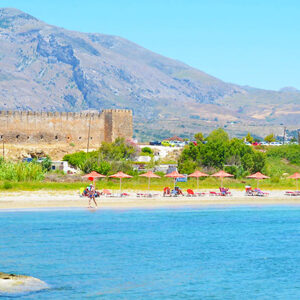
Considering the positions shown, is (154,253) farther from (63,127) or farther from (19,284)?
(63,127)

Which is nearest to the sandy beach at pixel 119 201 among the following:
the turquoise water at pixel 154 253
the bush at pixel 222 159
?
the turquoise water at pixel 154 253

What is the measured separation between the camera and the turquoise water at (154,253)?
53.8 feet

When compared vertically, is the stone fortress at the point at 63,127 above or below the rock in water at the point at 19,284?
above

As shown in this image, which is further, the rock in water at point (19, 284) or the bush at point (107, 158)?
the bush at point (107, 158)

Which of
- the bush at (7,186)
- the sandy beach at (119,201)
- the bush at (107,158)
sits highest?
the bush at (107,158)

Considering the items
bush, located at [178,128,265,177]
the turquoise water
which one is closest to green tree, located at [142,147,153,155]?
bush, located at [178,128,265,177]

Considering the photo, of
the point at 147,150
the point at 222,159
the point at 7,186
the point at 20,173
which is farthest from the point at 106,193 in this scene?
the point at 147,150

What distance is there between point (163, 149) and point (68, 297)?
49270 mm

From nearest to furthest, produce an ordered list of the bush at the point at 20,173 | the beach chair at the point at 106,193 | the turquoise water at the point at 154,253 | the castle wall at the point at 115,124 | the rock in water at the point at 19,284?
the rock in water at the point at 19,284
the turquoise water at the point at 154,253
the beach chair at the point at 106,193
the bush at the point at 20,173
the castle wall at the point at 115,124

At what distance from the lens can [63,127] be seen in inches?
2322

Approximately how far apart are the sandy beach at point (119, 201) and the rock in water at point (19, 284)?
15.2 metres

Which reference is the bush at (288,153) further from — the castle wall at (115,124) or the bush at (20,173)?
the bush at (20,173)

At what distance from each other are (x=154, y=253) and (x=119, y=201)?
1267 cm

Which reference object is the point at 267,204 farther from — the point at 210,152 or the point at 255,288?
the point at 255,288
